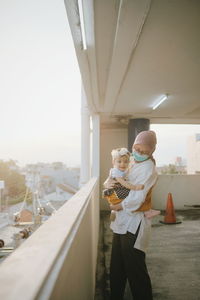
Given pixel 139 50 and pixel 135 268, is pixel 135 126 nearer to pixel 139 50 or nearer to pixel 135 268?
pixel 139 50

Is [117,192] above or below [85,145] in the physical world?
below

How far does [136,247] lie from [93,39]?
81.1 inches

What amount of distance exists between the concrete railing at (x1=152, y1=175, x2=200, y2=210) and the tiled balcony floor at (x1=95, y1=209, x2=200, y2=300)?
5.99ft

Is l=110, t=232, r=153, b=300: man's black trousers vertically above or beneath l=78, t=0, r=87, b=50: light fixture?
beneath

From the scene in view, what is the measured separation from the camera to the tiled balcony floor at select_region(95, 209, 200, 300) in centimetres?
272

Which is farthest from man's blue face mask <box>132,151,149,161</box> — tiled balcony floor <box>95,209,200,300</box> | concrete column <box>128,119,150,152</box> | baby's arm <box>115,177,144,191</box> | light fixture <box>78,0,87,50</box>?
concrete column <box>128,119,150,152</box>

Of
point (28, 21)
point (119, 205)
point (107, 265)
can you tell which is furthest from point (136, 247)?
point (28, 21)

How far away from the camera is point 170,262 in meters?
3.57

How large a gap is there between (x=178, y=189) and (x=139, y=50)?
5.81 m

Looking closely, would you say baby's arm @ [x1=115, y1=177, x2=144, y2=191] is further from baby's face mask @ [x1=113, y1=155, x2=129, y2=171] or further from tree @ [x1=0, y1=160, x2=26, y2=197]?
tree @ [x1=0, y1=160, x2=26, y2=197]

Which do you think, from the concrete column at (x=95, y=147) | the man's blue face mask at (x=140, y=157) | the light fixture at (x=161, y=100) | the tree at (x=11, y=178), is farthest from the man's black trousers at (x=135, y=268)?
the tree at (x=11, y=178)

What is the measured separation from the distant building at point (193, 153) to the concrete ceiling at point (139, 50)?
13.2 metres

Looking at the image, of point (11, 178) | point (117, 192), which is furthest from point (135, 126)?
point (11, 178)

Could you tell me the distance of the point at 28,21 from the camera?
6.56 meters
